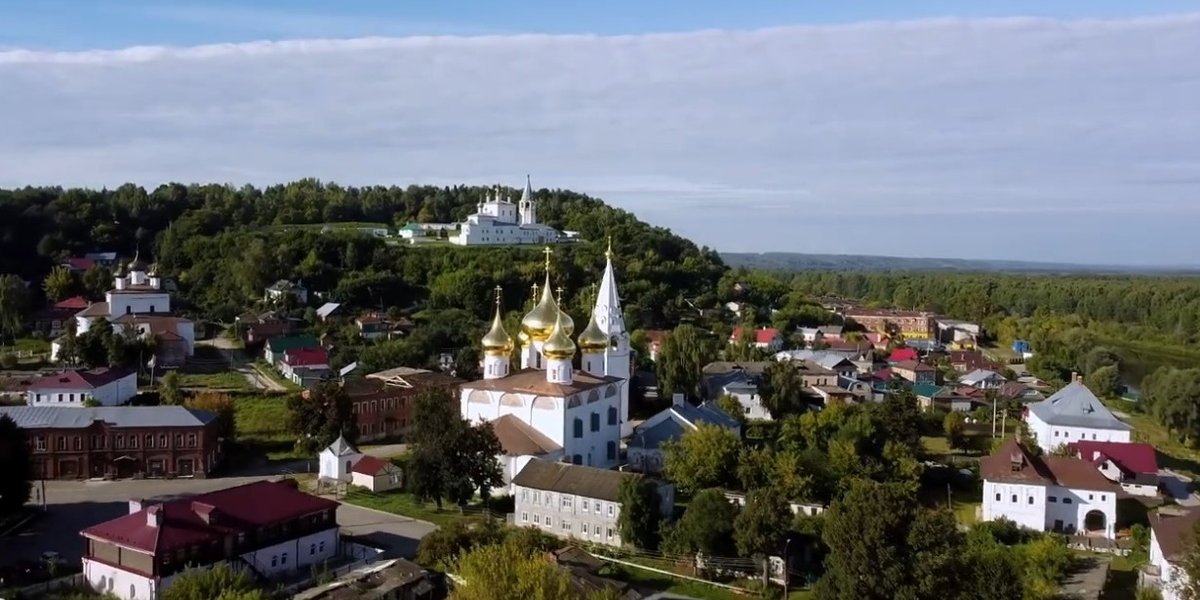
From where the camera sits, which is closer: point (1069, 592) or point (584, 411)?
point (1069, 592)

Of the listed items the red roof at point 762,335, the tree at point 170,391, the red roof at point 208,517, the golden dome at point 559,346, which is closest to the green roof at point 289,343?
the tree at point 170,391

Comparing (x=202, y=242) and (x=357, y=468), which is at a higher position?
(x=202, y=242)

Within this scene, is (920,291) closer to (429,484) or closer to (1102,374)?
(1102,374)

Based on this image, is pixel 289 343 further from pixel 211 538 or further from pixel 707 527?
pixel 707 527

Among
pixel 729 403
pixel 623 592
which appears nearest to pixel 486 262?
pixel 729 403

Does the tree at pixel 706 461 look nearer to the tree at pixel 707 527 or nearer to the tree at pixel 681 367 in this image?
the tree at pixel 707 527
